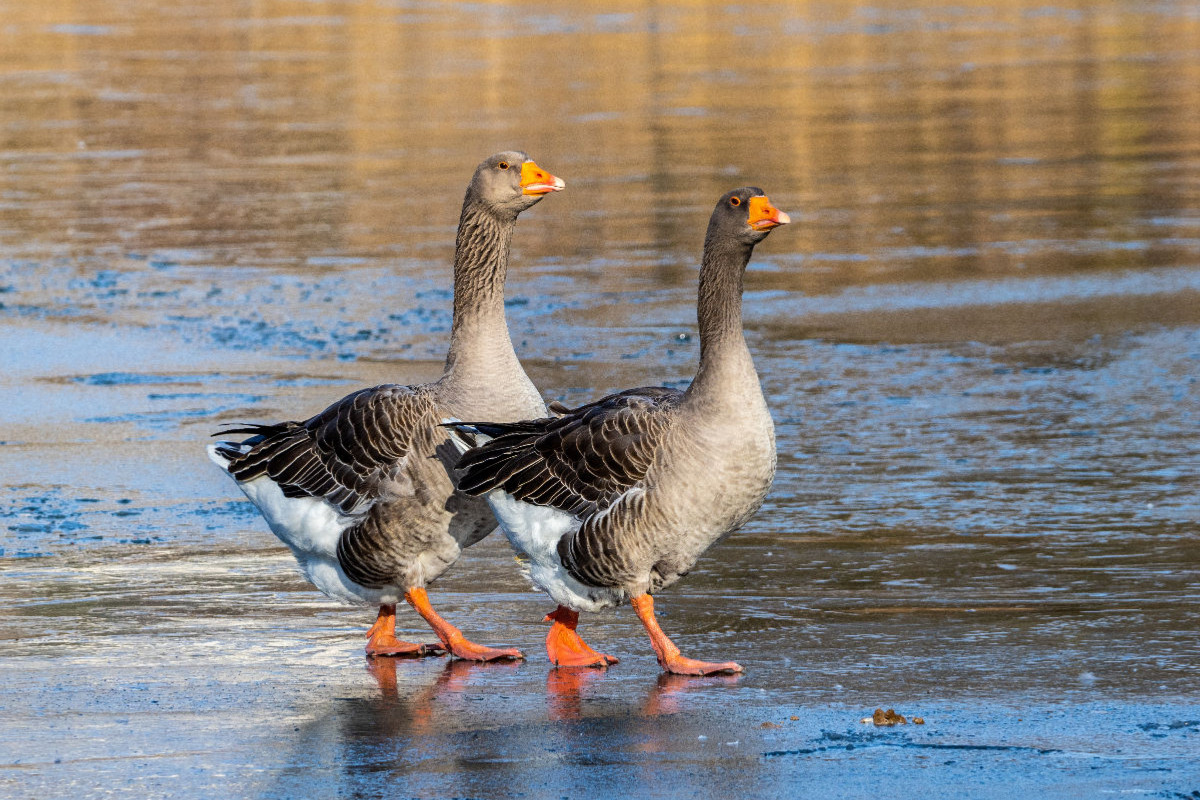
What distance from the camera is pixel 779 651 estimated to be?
650 cm

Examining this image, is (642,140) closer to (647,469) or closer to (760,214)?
(760,214)

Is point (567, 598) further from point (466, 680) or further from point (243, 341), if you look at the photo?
point (243, 341)

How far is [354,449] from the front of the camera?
6.75 metres

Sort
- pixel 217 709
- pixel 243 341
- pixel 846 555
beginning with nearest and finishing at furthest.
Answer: pixel 217 709 < pixel 846 555 < pixel 243 341

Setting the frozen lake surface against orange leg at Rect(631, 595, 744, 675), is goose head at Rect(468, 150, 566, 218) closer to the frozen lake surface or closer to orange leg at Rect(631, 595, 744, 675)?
the frozen lake surface

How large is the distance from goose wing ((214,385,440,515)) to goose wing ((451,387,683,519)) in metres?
0.27

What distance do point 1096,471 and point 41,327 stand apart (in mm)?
8808

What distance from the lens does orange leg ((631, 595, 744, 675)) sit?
623 centimetres

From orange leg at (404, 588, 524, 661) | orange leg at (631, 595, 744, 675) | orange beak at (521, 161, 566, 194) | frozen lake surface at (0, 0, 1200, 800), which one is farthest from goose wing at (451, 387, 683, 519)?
orange beak at (521, 161, 566, 194)

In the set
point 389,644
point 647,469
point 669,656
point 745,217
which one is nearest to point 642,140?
point 745,217

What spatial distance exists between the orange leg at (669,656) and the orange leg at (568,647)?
0.75 ft

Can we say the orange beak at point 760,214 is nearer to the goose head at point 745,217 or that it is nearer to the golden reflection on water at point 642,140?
the goose head at point 745,217

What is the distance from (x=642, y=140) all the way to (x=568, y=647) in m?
18.7

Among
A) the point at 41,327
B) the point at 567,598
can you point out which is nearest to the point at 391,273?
the point at 41,327
